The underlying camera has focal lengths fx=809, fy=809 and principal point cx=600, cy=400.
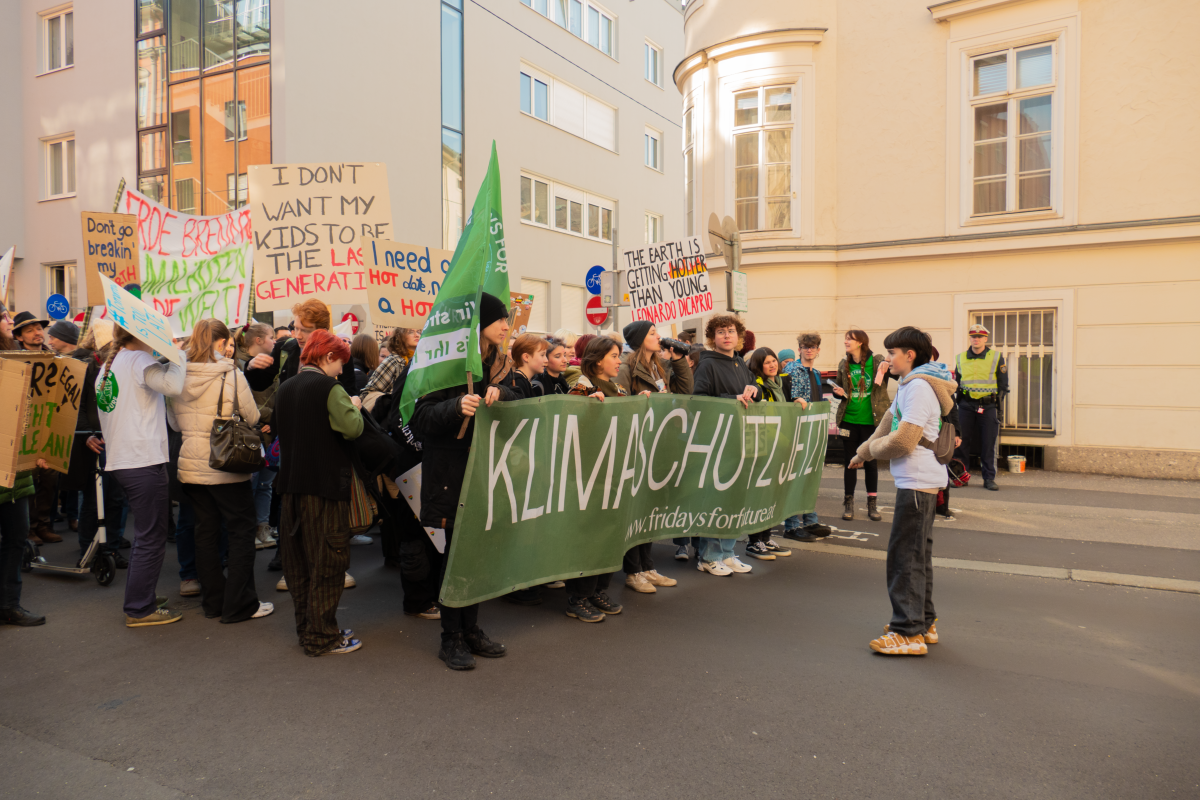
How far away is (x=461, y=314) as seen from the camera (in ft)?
13.2

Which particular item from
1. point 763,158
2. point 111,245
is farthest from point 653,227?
point 111,245

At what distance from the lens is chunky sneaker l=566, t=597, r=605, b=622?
5.19 meters

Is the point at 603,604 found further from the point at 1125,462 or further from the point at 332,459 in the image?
the point at 1125,462

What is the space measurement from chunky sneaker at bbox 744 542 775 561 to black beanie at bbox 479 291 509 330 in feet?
12.0

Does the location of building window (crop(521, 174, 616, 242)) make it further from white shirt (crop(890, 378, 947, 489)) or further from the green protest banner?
white shirt (crop(890, 378, 947, 489))

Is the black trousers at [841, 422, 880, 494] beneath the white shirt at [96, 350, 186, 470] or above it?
beneath

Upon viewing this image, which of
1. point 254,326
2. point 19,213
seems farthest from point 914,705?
point 19,213

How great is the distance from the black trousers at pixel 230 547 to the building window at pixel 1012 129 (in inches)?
439

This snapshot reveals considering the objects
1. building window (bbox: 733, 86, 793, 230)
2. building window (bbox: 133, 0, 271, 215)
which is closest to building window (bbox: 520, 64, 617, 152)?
building window (bbox: 133, 0, 271, 215)

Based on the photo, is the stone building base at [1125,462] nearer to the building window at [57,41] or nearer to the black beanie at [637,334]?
the black beanie at [637,334]

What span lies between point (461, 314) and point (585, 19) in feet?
84.6

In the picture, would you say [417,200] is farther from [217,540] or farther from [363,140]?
[217,540]

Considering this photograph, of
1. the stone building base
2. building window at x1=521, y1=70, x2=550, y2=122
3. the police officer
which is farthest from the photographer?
building window at x1=521, y1=70, x2=550, y2=122

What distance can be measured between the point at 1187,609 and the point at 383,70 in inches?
770
